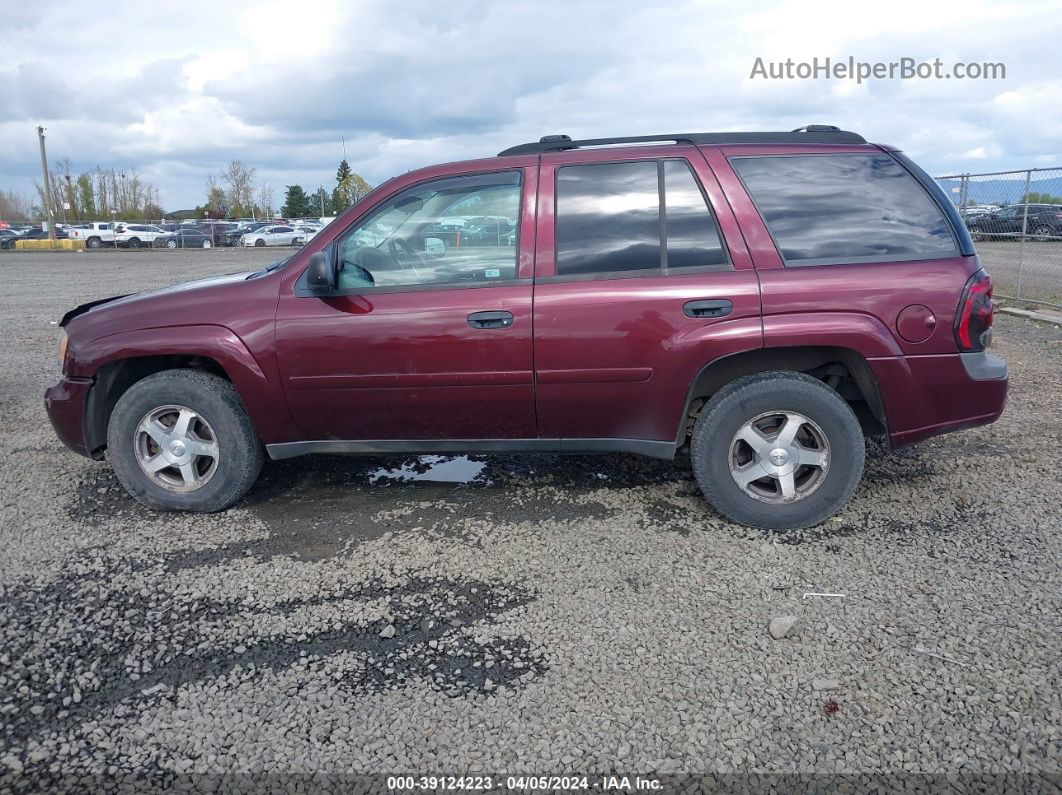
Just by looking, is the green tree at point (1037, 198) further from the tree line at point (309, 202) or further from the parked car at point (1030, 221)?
the tree line at point (309, 202)

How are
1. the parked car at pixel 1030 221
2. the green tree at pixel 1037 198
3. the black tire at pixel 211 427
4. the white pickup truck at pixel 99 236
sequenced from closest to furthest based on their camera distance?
the black tire at pixel 211 427, the green tree at pixel 1037 198, the parked car at pixel 1030 221, the white pickup truck at pixel 99 236

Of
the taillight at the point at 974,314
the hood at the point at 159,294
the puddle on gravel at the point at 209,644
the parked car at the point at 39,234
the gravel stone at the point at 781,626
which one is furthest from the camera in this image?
the parked car at the point at 39,234

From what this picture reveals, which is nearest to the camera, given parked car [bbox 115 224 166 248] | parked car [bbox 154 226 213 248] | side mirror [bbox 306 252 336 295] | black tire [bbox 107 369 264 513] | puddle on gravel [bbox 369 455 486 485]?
side mirror [bbox 306 252 336 295]

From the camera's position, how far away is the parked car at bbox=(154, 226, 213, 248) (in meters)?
42.6

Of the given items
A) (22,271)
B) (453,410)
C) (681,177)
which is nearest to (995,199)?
(681,177)

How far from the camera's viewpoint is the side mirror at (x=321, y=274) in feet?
12.8

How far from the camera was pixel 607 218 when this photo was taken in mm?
3994

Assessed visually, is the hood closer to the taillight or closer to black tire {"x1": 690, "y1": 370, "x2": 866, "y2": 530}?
black tire {"x1": 690, "y1": 370, "x2": 866, "y2": 530}

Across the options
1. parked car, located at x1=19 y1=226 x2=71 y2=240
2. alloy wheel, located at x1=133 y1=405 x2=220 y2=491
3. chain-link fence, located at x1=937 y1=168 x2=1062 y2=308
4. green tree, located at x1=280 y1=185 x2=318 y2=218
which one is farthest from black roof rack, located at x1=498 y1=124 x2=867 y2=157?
green tree, located at x1=280 y1=185 x2=318 y2=218

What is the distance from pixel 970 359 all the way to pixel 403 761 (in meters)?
3.10

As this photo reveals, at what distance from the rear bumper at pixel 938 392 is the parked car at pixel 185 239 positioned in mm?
43385

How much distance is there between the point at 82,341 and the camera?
434cm

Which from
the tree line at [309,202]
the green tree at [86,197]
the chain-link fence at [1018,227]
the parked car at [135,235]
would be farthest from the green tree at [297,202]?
the chain-link fence at [1018,227]

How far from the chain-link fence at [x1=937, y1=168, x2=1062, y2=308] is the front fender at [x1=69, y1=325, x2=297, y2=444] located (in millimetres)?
10216
